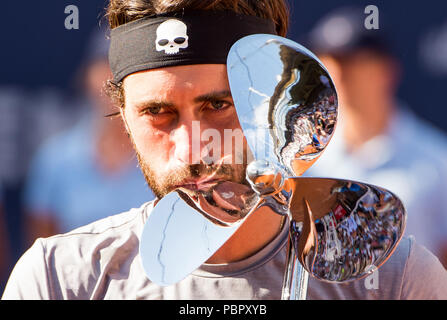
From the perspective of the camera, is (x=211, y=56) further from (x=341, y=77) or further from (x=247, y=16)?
(x=341, y=77)

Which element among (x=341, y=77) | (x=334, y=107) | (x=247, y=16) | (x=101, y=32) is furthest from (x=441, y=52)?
(x=334, y=107)

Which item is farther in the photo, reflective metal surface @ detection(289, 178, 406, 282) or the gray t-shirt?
the gray t-shirt

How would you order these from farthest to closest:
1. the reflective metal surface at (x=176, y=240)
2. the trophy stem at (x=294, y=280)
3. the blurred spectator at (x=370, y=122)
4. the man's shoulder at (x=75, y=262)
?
the blurred spectator at (x=370, y=122) → the man's shoulder at (x=75, y=262) → the reflective metal surface at (x=176, y=240) → the trophy stem at (x=294, y=280)

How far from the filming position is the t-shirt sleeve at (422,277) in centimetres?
177

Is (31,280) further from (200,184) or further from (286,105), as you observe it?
(286,105)

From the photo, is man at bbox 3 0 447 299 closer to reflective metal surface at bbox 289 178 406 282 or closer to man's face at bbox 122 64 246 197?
man's face at bbox 122 64 246 197

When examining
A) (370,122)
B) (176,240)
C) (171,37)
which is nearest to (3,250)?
(171,37)

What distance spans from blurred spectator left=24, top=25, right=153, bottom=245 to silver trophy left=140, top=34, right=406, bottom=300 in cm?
152

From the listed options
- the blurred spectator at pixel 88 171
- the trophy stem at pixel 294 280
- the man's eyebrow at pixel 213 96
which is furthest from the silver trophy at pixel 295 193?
the blurred spectator at pixel 88 171

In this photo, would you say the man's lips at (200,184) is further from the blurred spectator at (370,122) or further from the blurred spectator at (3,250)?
the blurred spectator at (3,250)

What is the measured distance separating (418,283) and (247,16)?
888 millimetres

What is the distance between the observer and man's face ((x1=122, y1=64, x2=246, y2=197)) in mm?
1617

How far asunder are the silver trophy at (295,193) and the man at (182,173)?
38cm

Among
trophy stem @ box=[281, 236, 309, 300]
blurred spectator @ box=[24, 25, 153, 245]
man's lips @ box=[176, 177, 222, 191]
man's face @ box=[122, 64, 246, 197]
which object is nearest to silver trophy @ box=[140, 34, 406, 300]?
trophy stem @ box=[281, 236, 309, 300]
